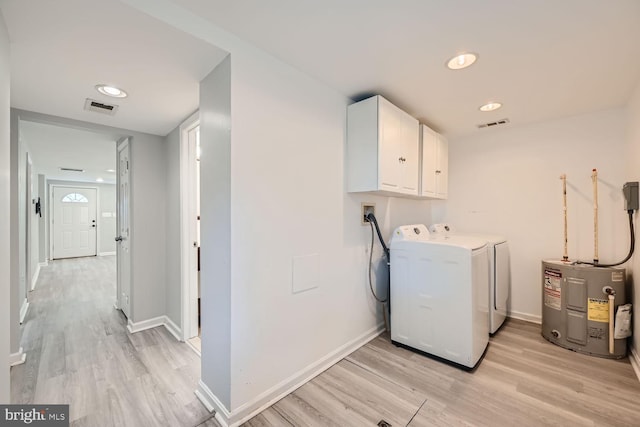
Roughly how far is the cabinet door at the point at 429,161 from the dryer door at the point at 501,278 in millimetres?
853

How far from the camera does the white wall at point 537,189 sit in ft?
8.21

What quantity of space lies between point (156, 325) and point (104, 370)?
822 millimetres

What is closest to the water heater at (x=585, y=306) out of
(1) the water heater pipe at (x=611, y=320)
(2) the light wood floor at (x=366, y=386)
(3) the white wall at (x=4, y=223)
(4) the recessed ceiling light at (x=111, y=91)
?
(1) the water heater pipe at (x=611, y=320)

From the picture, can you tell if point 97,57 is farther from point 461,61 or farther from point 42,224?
point 42,224

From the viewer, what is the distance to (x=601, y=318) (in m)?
2.19

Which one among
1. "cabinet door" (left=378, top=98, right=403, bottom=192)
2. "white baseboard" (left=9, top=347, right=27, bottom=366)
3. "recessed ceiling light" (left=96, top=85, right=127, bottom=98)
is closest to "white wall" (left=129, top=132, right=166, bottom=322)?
"white baseboard" (left=9, top=347, right=27, bottom=366)

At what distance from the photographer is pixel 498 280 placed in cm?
261

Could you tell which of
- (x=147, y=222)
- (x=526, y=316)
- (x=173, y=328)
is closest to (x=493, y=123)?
(x=526, y=316)

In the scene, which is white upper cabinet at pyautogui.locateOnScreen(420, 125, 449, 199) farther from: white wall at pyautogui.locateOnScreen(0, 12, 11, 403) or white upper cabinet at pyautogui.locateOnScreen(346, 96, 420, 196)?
white wall at pyautogui.locateOnScreen(0, 12, 11, 403)

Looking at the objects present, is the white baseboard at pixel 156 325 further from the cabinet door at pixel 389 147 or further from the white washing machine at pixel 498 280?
the white washing machine at pixel 498 280

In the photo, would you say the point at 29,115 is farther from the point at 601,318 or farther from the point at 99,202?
the point at 99,202

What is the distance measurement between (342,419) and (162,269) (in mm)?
2428

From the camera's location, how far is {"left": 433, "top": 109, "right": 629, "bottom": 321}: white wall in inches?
98.5

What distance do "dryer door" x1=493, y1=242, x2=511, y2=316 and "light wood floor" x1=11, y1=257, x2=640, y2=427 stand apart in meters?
0.29
